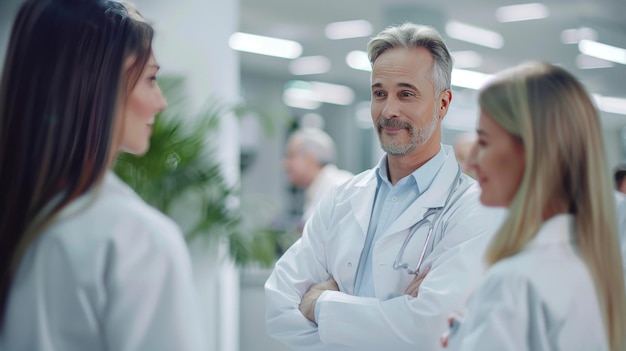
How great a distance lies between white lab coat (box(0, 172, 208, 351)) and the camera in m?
1.05

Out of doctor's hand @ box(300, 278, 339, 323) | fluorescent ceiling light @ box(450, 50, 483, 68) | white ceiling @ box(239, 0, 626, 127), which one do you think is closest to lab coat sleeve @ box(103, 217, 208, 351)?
doctor's hand @ box(300, 278, 339, 323)

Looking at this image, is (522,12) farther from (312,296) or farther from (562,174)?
(562,174)

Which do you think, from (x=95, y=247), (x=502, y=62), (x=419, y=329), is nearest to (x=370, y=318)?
(x=419, y=329)

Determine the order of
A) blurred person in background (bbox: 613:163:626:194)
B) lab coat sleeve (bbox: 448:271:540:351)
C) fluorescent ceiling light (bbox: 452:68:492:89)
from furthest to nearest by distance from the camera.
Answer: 1. fluorescent ceiling light (bbox: 452:68:492:89)
2. blurred person in background (bbox: 613:163:626:194)
3. lab coat sleeve (bbox: 448:271:540:351)

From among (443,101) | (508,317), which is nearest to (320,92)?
(443,101)

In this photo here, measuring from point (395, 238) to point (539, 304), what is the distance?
75cm

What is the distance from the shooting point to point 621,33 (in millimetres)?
4191

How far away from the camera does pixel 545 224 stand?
4.13 ft

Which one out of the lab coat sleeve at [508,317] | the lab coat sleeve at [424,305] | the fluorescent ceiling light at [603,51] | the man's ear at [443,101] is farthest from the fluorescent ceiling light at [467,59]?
the lab coat sleeve at [508,317]

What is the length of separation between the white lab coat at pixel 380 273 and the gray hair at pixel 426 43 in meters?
0.20

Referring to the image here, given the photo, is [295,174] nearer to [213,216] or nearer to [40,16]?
[213,216]

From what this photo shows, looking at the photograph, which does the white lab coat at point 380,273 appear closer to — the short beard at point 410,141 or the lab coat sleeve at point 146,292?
the short beard at point 410,141

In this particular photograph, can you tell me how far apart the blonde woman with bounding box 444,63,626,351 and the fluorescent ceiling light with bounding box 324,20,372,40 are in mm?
7663

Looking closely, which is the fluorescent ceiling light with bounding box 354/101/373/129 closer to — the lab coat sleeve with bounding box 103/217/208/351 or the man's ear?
the man's ear
